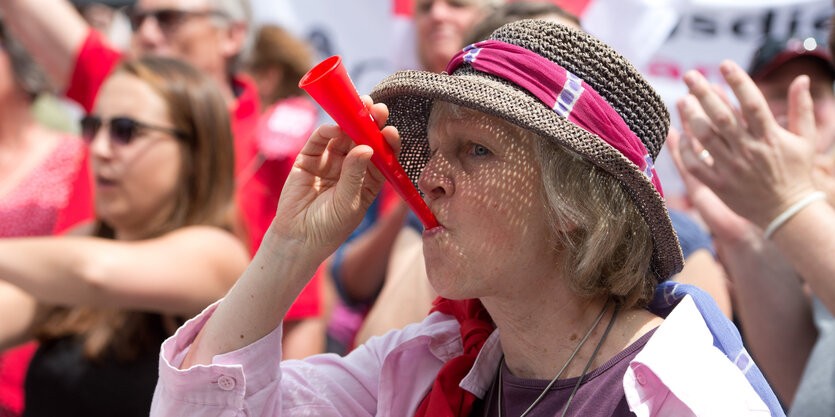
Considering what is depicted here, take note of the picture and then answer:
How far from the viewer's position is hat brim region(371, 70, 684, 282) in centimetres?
167

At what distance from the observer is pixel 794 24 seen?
407 centimetres

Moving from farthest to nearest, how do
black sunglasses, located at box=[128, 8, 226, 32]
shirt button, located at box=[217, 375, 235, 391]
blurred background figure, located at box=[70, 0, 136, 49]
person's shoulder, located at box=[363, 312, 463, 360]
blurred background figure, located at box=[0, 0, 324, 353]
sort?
1. blurred background figure, located at box=[70, 0, 136, 49]
2. black sunglasses, located at box=[128, 8, 226, 32]
3. blurred background figure, located at box=[0, 0, 324, 353]
4. person's shoulder, located at box=[363, 312, 463, 360]
5. shirt button, located at box=[217, 375, 235, 391]

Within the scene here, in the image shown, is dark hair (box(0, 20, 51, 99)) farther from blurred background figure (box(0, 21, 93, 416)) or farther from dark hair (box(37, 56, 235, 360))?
dark hair (box(37, 56, 235, 360))

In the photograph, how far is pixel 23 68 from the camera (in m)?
4.54

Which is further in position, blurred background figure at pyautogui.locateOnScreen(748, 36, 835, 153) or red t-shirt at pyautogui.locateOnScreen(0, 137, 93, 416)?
red t-shirt at pyautogui.locateOnScreen(0, 137, 93, 416)

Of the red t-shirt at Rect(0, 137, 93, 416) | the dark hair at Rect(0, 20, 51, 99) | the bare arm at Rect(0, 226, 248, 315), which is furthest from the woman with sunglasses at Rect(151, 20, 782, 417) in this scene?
the dark hair at Rect(0, 20, 51, 99)

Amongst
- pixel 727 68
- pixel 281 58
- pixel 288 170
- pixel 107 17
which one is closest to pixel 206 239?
pixel 288 170

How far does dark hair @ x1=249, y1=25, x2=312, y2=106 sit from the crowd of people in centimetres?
216

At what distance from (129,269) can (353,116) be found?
129 cm

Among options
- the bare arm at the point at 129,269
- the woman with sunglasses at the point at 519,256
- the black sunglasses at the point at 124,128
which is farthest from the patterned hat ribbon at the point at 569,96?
the black sunglasses at the point at 124,128

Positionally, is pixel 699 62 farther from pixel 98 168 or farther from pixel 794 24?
pixel 98 168

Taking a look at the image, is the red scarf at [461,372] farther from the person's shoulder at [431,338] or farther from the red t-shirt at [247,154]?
the red t-shirt at [247,154]

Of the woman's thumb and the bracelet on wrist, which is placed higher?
the woman's thumb

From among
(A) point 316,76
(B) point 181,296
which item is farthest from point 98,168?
(A) point 316,76
